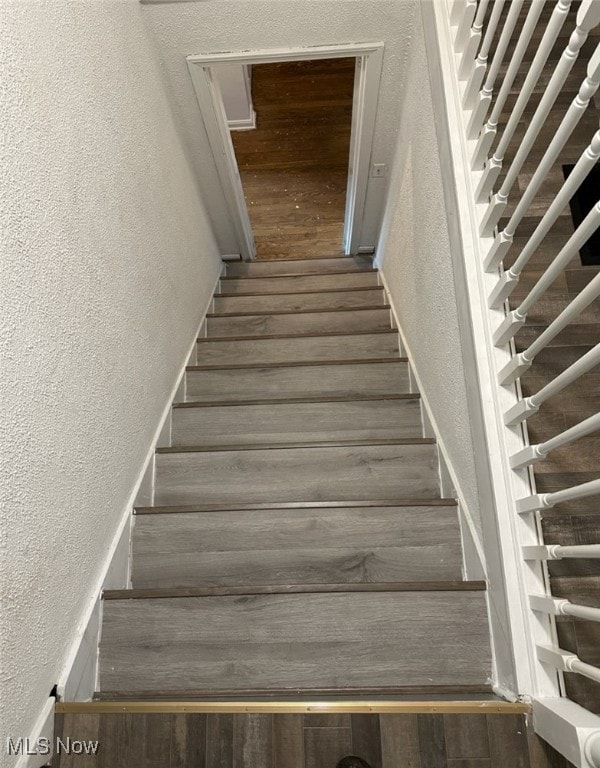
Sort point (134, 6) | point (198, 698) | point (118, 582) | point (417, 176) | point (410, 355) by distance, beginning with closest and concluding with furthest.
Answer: point (198, 698)
point (118, 582)
point (134, 6)
point (417, 176)
point (410, 355)

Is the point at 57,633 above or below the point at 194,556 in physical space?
below

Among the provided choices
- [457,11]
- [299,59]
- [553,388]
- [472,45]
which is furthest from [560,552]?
[299,59]

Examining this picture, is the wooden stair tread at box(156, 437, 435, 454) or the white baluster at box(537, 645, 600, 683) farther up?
the wooden stair tread at box(156, 437, 435, 454)

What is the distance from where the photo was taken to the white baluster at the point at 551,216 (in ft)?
2.86

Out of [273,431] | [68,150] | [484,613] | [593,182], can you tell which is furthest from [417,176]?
[484,613]

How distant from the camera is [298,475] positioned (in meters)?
1.96

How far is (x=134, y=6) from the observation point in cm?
202

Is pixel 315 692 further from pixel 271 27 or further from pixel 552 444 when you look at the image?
pixel 271 27

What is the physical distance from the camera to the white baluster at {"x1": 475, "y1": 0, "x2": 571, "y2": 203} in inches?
38.3

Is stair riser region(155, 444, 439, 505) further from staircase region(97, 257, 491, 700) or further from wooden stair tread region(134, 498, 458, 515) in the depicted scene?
wooden stair tread region(134, 498, 458, 515)

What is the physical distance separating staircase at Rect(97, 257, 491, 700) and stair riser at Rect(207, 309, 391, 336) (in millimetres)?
424

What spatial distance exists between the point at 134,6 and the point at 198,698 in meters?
2.37

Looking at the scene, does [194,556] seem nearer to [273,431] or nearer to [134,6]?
[273,431]

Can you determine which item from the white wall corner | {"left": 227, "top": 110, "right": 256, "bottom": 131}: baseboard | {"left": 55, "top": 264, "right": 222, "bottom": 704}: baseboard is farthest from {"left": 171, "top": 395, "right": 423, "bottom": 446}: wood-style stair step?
{"left": 227, "top": 110, "right": 256, "bottom": 131}: baseboard
